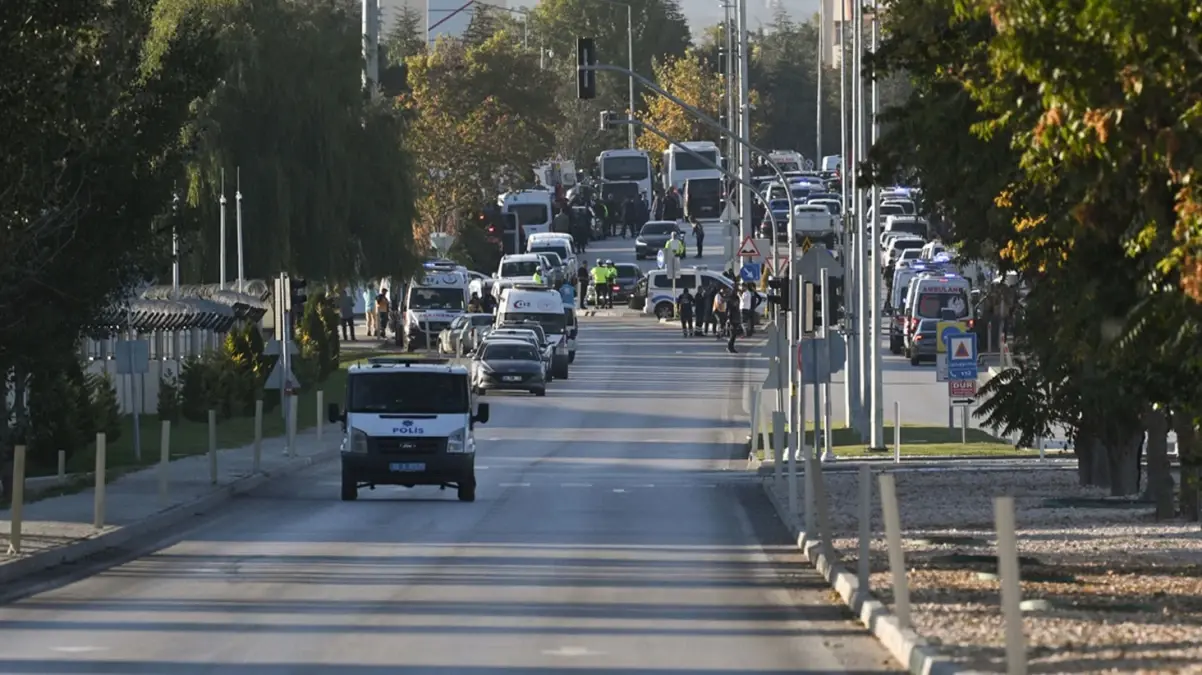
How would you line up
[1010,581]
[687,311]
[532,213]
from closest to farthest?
[1010,581]
[687,311]
[532,213]

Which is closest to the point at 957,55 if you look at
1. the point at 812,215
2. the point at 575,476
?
the point at 575,476

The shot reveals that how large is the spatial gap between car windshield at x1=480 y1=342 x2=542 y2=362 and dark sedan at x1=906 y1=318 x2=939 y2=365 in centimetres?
1307

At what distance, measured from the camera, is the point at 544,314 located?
65.4 metres

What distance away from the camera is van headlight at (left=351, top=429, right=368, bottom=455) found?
30.6 meters

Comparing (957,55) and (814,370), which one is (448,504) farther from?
(957,55)

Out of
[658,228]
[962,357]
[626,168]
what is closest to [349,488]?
[962,357]

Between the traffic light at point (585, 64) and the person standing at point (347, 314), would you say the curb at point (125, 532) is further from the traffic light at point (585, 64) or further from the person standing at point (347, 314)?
the person standing at point (347, 314)

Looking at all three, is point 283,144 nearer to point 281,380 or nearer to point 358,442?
point 281,380

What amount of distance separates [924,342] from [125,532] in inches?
1734

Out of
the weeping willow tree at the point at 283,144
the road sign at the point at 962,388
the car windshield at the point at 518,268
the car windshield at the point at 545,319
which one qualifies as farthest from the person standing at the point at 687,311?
the road sign at the point at 962,388

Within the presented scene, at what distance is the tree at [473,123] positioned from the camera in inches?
3883

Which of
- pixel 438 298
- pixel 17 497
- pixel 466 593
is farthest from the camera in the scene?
pixel 438 298

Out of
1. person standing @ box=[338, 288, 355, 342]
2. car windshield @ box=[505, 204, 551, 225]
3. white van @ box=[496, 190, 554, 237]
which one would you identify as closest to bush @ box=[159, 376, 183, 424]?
person standing @ box=[338, 288, 355, 342]

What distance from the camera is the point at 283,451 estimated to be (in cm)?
4150
